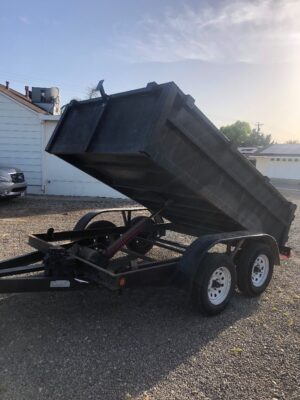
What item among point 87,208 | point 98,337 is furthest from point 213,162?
point 87,208

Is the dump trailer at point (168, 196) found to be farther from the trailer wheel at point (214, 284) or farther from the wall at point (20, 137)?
the wall at point (20, 137)

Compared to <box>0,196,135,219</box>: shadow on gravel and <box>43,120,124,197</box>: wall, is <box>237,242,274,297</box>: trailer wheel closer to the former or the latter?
<box>0,196,135,219</box>: shadow on gravel

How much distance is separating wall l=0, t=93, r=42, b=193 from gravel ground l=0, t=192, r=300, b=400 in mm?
11410

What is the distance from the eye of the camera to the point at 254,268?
18.0ft

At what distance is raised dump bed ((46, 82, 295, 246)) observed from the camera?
13.4ft

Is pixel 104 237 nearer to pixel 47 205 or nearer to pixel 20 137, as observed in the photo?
pixel 47 205

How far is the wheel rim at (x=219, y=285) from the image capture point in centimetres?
477

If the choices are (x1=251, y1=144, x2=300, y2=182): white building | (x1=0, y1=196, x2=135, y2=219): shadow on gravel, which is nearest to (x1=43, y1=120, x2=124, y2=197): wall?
(x1=0, y1=196, x2=135, y2=219): shadow on gravel

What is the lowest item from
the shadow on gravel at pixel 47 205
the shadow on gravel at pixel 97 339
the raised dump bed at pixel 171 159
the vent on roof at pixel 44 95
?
the shadow on gravel at pixel 97 339

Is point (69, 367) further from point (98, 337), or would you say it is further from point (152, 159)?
→ point (152, 159)

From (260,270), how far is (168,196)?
1.68 metres

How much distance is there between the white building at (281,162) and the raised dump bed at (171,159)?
110 feet

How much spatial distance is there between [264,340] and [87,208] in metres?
9.59

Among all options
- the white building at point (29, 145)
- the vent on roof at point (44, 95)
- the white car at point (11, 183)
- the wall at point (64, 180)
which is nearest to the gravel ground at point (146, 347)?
the white car at point (11, 183)
